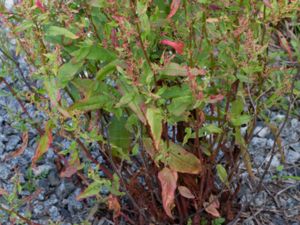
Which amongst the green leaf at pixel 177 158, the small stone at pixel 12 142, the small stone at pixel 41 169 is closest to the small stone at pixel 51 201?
the small stone at pixel 41 169

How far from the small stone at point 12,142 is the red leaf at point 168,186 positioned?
1146mm

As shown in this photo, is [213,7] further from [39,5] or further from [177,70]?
[39,5]

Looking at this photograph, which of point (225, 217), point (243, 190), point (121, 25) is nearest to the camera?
point (121, 25)

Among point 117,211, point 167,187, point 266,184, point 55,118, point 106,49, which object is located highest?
point 106,49

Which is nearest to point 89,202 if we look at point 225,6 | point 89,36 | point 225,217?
point 225,217

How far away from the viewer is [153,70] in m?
1.51

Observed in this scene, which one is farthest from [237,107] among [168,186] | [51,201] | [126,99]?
[51,201]

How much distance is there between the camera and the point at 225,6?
1.68 meters

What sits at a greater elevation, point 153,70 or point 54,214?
point 153,70

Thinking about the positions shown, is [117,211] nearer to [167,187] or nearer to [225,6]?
[167,187]

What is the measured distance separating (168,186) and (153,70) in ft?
1.12

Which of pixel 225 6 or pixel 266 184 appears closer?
pixel 225 6

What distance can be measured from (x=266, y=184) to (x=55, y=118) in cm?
107

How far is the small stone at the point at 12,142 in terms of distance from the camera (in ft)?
8.77
